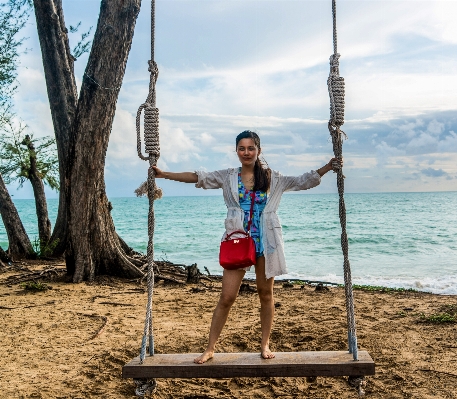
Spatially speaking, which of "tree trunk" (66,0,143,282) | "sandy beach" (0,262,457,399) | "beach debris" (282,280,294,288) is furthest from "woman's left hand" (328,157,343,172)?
"tree trunk" (66,0,143,282)

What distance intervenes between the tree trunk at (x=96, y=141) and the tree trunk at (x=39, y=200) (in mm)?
2800

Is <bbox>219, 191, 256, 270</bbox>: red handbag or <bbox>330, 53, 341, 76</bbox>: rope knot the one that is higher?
<bbox>330, 53, 341, 76</bbox>: rope knot

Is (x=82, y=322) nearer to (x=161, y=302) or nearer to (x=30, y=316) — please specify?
(x=30, y=316)

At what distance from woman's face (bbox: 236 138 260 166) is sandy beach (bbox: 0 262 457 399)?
1.58 metres

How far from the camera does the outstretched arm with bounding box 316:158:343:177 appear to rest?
304 centimetres

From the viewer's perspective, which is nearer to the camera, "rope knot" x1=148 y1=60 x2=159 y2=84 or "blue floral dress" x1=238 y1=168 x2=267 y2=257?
"blue floral dress" x1=238 y1=168 x2=267 y2=257

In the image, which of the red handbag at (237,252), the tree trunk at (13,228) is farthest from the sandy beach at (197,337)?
the tree trunk at (13,228)

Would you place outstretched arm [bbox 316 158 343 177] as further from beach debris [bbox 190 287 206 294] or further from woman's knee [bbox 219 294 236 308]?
beach debris [bbox 190 287 206 294]

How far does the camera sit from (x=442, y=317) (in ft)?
16.2

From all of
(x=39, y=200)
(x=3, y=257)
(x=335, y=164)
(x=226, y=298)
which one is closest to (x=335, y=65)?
(x=335, y=164)

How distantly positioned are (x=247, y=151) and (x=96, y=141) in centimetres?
414

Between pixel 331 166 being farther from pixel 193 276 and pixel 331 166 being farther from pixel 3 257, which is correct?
pixel 3 257

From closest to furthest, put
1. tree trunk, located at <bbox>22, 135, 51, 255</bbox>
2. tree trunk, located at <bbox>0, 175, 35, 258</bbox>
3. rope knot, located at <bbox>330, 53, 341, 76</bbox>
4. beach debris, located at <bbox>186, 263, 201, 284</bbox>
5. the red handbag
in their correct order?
the red handbag
rope knot, located at <bbox>330, 53, 341, 76</bbox>
beach debris, located at <bbox>186, 263, 201, 284</bbox>
tree trunk, located at <bbox>0, 175, 35, 258</bbox>
tree trunk, located at <bbox>22, 135, 51, 255</bbox>

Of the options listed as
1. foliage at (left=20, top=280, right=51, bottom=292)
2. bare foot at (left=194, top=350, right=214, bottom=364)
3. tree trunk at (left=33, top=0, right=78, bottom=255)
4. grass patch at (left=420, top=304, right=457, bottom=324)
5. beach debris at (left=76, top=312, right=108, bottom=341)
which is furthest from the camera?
tree trunk at (left=33, top=0, right=78, bottom=255)
